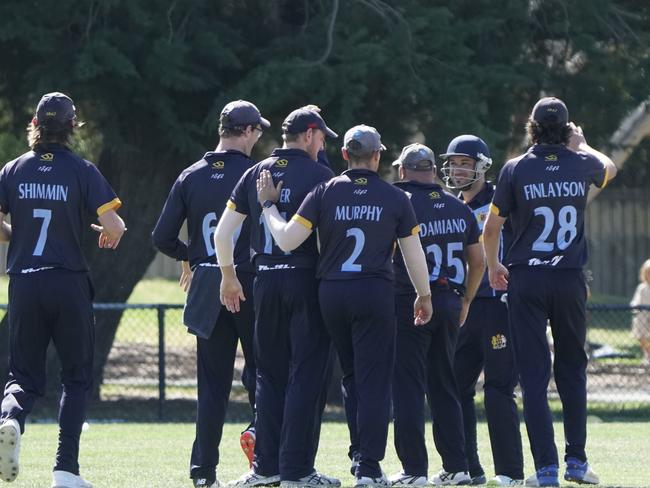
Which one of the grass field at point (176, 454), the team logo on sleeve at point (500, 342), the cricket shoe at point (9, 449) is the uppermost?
the team logo on sleeve at point (500, 342)

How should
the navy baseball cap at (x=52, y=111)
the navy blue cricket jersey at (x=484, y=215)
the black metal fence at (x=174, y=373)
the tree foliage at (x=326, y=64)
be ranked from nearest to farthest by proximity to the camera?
1. the navy baseball cap at (x=52, y=111)
2. the navy blue cricket jersey at (x=484, y=215)
3. the tree foliage at (x=326, y=64)
4. the black metal fence at (x=174, y=373)

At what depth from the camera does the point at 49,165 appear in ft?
26.8

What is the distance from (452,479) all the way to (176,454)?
140 inches

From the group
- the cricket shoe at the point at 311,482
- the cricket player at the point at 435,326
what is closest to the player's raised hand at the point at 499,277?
the cricket player at the point at 435,326

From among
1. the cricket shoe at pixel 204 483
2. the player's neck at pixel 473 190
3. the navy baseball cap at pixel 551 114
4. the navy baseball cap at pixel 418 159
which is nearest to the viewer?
the navy baseball cap at pixel 551 114

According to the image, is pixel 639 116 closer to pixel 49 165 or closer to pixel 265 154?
pixel 265 154

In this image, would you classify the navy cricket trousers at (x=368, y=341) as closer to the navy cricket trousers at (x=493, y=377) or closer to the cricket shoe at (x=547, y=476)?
the cricket shoe at (x=547, y=476)

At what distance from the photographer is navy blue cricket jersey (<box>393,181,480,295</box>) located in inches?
345

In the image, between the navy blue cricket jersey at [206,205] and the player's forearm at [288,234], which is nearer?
the player's forearm at [288,234]

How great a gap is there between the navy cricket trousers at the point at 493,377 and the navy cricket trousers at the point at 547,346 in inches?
15.0

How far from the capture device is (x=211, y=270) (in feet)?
28.5

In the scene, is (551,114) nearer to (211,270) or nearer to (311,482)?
(211,270)

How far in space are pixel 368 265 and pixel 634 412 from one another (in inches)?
366

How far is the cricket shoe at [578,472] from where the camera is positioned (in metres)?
8.45
